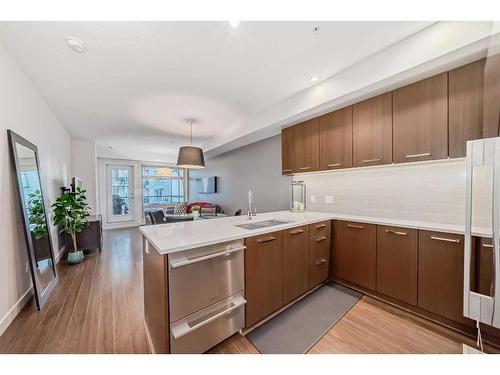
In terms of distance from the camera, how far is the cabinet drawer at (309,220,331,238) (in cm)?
213

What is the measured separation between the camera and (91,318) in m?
1.80

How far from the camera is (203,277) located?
129 cm

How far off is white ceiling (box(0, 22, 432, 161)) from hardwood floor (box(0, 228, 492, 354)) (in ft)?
Answer: 8.33

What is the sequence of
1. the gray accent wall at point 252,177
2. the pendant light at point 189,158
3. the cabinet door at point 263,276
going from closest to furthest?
1. the cabinet door at point 263,276
2. the pendant light at point 189,158
3. the gray accent wall at point 252,177

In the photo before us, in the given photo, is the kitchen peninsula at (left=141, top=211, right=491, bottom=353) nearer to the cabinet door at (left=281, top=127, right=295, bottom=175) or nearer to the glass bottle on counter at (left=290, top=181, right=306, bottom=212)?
the glass bottle on counter at (left=290, top=181, right=306, bottom=212)

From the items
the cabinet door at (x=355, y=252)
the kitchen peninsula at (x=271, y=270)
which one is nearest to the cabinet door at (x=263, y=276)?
the kitchen peninsula at (x=271, y=270)

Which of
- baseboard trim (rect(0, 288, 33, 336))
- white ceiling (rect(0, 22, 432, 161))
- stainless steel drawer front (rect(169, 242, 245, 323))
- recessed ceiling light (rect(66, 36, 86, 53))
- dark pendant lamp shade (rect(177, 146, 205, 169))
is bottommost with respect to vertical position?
baseboard trim (rect(0, 288, 33, 336))

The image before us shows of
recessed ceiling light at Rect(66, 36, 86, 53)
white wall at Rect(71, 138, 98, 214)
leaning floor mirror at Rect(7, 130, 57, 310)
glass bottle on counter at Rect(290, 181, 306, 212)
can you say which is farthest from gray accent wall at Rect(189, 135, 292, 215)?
leaning floor mirror at Rect(7, 130, 57, 310)

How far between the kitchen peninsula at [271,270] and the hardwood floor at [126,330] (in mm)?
129

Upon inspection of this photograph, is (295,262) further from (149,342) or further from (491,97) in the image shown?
(491,97)

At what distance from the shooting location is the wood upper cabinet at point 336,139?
239cm

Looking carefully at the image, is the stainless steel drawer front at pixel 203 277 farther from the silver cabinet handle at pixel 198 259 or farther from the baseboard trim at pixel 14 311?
the baseboard trim at pixel 14 311
